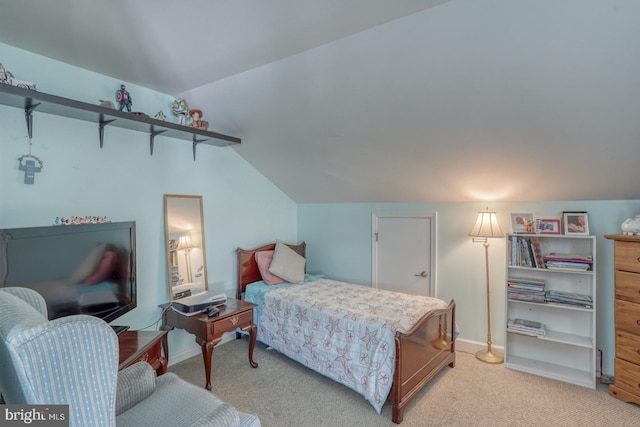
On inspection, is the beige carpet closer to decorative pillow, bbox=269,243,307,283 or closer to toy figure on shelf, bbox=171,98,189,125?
decorative pillow, bbox=269,243,307,283

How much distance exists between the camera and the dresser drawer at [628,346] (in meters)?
2.33

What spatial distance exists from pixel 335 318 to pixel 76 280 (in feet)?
5.89

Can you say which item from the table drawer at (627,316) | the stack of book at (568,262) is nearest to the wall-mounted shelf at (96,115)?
the stack of book at (568,262)

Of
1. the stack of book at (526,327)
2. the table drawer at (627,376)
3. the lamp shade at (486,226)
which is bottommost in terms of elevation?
the table drawer at (627,376)

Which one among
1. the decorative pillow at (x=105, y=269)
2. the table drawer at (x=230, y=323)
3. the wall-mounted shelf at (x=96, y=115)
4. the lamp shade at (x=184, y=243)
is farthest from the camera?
the lamp shade at (x=184, y=243)

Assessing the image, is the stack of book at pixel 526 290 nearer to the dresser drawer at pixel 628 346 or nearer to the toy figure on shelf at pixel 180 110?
the dresser drawer at pixel 628 346

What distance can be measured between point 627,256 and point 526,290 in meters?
0.75

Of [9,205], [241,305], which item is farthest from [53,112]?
[241,305]

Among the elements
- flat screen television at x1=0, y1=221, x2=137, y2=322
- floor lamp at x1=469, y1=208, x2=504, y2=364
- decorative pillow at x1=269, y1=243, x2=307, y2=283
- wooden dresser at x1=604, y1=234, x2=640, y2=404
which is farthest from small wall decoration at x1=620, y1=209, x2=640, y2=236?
flat screen television at x1=0, y1=221, x2=137, y2=322

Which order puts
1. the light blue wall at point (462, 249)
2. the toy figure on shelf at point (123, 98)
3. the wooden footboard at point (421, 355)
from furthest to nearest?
the light blue wall at point (462, 249) → the toy figure on shelf at point (123, 98) → the wooden footboard at point (421, 355)

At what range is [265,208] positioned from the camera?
4055mm

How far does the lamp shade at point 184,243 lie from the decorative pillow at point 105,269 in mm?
808

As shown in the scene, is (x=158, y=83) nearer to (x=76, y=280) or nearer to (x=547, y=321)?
(x=76, y=280)

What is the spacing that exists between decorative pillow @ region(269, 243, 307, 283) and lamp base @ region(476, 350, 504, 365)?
6.39 ft
